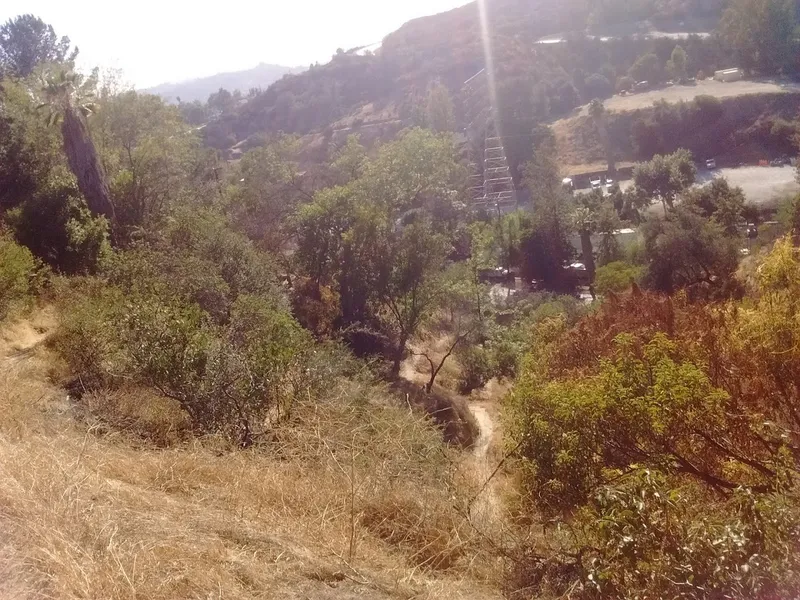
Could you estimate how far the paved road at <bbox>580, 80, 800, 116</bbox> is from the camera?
5609cm

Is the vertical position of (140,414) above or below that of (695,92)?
above

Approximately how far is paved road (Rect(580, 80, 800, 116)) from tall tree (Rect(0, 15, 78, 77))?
1850 inches

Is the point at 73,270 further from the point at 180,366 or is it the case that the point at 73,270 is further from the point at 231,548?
the point at 231,548

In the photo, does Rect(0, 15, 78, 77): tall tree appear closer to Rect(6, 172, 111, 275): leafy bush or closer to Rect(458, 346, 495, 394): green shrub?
Rect(6, 172, 111, 275): leafy bush

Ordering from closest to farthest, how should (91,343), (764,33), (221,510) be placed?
(221,510) → (91,343) → (764,33)

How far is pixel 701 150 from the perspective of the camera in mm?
52438

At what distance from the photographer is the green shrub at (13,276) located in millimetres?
11609

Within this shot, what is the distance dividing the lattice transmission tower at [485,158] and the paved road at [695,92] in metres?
10.4

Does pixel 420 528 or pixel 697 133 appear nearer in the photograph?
pixel 420 528

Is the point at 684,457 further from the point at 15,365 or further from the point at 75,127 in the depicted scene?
the point at 75,127

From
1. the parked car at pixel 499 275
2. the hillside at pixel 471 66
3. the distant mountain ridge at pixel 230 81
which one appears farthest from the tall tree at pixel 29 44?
the distant mountain ridge at pixel 230 81

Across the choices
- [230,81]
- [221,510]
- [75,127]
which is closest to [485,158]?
[75,127]

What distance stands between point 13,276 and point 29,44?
35253mm

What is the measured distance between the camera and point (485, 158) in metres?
56.9
